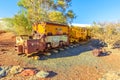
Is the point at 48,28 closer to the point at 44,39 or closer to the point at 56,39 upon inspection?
the point at 56,39

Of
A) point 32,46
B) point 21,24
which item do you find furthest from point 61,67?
point 21,24

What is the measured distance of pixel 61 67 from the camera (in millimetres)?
13625

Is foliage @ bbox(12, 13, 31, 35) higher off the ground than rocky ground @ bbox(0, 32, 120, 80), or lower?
higher

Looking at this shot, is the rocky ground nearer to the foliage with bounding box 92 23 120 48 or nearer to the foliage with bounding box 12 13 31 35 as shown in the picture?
the foliage with bounding box 92 23 120 48

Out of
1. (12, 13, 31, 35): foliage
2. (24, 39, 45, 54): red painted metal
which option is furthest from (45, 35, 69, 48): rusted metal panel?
(12, 13, 31, 35): foliage

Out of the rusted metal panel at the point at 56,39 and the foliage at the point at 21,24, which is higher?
the foliage at the point at 21,24

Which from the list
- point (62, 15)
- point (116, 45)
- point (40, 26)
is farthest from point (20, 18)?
point (116, 45)

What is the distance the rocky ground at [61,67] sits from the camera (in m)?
12.2

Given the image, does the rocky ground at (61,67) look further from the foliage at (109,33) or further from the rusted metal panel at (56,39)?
the foliage at (109,33)

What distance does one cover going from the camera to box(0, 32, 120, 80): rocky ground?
12164mm

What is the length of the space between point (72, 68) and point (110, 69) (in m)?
2.62

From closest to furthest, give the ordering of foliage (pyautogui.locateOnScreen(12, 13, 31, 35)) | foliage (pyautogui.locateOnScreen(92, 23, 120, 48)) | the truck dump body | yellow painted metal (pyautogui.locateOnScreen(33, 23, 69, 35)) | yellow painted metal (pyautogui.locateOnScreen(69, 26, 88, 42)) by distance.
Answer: the truck dump body
yellow painted metal (pyautogui.locateOnScreen(33, 23, 69, 35))
foliage (pyautogui.locateOnScreen(92, 23, 120, 48))
yellow painted metal (pyautogui.locateOnScreen(69, 26, 88, 42))
foliage (pyautogui.locateOnScreen(12, 13, 31, 35))

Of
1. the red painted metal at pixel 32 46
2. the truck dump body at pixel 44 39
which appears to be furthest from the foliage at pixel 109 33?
the red painted metal at pixel 32 46

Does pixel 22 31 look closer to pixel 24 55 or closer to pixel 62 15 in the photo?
pixel 62 15
